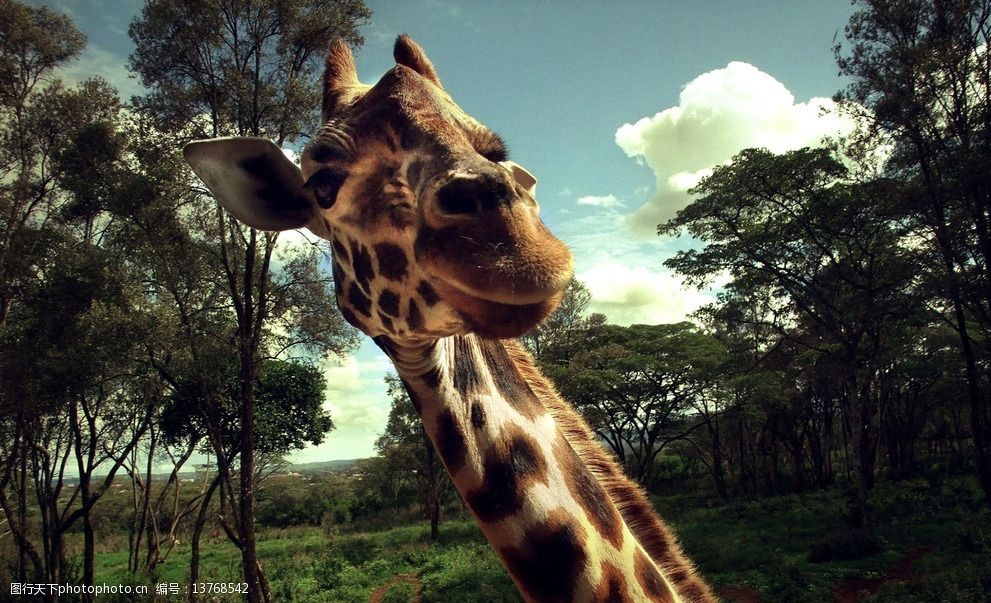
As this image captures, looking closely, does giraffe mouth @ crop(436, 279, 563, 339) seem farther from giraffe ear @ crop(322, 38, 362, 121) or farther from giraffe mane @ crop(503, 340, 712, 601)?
giraffe ear @ crop(322, 38, 362, 121)

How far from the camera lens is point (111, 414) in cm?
1942

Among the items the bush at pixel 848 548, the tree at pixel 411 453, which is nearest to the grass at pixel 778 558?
the bush at pixel 848 548

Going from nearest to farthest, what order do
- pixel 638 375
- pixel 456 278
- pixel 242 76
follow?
pixel 456 278 → pixel 242 76 → pixel 638 375

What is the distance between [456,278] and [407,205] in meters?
0.34

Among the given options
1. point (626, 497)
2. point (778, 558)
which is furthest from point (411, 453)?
point (626, 497)

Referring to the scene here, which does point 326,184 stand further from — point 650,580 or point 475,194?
point 650,580

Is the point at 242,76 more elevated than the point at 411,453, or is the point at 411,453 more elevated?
the point at 242,76

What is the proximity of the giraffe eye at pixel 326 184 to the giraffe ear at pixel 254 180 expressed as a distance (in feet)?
0.21

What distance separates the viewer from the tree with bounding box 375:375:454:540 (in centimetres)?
3166

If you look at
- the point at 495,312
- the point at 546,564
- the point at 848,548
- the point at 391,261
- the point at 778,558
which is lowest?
the point at 778,558

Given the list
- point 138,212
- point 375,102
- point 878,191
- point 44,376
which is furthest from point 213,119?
point 878,191

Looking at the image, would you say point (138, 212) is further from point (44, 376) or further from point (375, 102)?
point (375, 102)

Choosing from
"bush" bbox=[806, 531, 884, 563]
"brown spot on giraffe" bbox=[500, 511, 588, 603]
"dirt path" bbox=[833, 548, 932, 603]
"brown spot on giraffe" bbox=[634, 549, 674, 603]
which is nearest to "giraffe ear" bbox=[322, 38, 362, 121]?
"brown spot on giraffe" bbox=[500, 511, 588, 603]

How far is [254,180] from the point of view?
2033 mm
